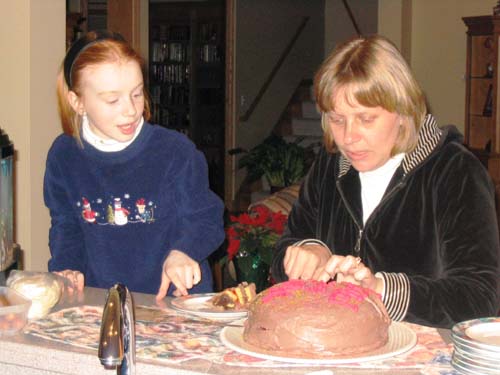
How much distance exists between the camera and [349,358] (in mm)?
1382

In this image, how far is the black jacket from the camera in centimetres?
173

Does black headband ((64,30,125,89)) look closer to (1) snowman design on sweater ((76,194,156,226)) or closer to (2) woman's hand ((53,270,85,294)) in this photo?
(1) snowman design on sweater ((76,194,156,226))

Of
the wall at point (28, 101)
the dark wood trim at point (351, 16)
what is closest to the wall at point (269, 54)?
the dark wood trim at point (351, 16)

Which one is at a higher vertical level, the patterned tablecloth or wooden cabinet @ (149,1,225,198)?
wooden cabinet @ (149,1,225,198)

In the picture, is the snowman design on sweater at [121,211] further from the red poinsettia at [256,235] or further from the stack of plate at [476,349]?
the red poinsettia at [256,235]

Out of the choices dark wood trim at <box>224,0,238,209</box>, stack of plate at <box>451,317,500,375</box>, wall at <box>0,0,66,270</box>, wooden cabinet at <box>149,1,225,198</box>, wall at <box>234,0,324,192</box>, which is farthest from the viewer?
wooden cabinet at <box>149,1,225,198</box>

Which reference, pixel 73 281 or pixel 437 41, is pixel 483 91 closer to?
pixel 437 41

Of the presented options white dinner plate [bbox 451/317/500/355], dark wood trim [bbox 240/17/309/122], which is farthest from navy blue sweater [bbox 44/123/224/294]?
dark wood trim [bbox 240/17/309/122]

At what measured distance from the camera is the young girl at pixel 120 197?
7.05ft

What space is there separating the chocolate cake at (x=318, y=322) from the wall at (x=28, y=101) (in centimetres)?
191

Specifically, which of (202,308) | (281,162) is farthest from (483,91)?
(202,308)

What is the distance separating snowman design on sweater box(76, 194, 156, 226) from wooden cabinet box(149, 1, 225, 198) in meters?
9.29

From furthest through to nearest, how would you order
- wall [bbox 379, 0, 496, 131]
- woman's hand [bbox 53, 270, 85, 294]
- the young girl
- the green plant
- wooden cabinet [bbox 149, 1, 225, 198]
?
wooden cabinet [bbox 149, 1, 225, 198] < wall [bbox 379, 0, 496, 131] < the green plant < the young girl < woman's hand [bbox 53, 270, 85, 294]

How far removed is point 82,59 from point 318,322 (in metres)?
1.00
